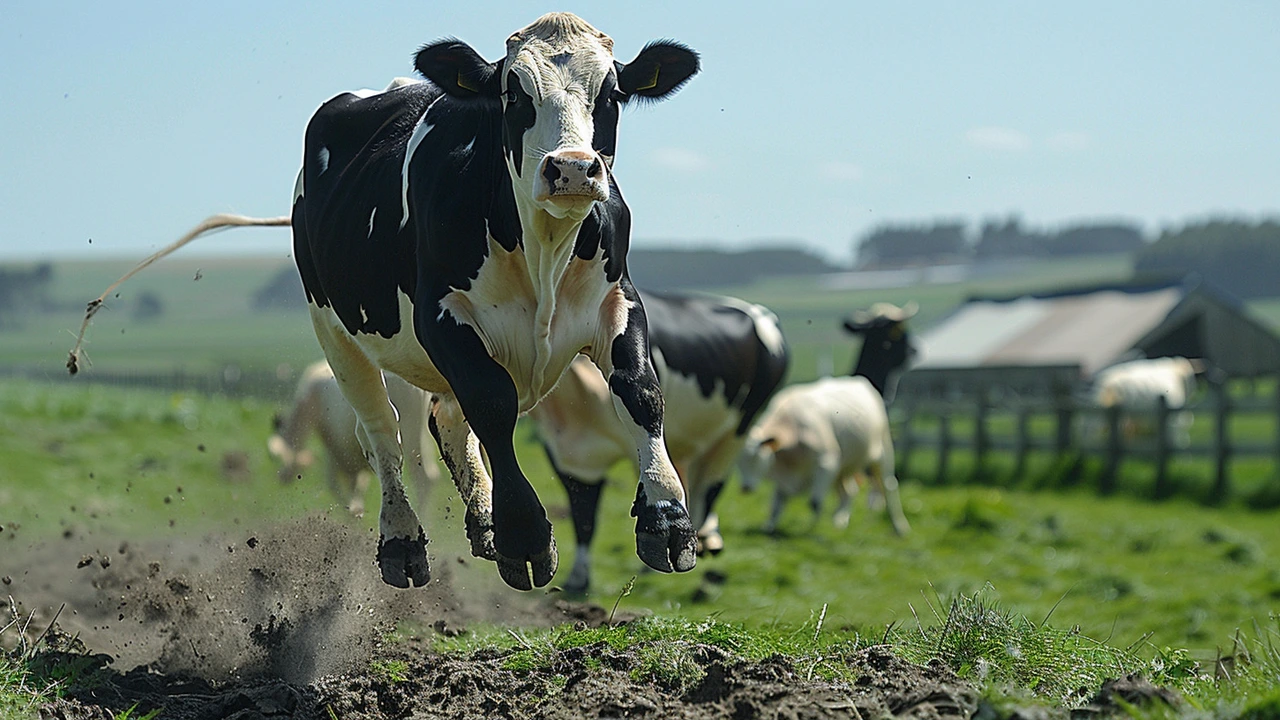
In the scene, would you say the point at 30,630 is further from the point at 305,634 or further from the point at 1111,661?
the point at 1111,661

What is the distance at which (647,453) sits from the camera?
452 cm

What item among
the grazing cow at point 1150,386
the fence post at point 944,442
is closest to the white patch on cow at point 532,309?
the fence post at point 944,442

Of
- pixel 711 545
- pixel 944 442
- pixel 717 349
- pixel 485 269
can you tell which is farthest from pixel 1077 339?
pixel 485 269

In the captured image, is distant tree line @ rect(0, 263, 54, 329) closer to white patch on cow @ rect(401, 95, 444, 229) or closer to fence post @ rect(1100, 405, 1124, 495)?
fence post @ rect(1100, 405, 1124, 495)

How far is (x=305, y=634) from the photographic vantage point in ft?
18.5

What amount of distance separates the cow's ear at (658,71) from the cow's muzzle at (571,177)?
2.51 ft

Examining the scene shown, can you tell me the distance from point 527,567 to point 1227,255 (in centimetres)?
8997

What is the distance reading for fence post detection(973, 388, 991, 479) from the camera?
778 inches

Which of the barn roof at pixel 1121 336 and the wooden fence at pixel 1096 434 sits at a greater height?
the wooden fence at pixel 1096 434

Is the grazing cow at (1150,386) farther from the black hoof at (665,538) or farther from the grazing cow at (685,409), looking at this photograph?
the black hoof at (665,538)

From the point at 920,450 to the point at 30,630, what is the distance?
54.7 feet

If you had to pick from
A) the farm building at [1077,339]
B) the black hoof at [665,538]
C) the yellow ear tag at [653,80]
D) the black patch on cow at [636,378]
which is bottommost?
the farm building at [1077,339]

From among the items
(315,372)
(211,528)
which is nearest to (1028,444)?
(315,372)

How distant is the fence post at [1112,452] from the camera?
Result: 687 inches
